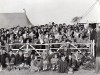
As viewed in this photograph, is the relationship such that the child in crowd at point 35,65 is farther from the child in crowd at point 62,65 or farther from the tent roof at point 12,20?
the tent roof at point 12,20

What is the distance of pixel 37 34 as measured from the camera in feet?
56.6

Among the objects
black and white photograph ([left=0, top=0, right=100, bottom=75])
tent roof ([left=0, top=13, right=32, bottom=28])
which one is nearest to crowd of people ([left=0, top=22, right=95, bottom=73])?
black and white photograph ([left=0, top=0, right=100, bottom=75])

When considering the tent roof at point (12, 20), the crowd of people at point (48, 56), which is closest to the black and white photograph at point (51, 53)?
the crowd of people at point (48, 56)

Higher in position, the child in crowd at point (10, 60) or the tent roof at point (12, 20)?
the tent roof at point (12, 20)

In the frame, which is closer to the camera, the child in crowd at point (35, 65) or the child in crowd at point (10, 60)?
the child in crowd at point (35, 65)

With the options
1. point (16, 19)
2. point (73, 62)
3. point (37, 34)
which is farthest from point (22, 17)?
point (73, 62)

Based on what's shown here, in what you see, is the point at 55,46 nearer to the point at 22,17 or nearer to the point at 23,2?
the point at 23,2

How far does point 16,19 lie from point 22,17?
100cm

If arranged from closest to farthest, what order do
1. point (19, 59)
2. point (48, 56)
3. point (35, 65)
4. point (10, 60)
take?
point (35, 65)
point (48, 56)
point (19, 59)
point (10, 60)

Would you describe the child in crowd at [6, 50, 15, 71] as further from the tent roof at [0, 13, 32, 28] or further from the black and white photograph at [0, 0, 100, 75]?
the tent roof at [0, 13, 32, 28]

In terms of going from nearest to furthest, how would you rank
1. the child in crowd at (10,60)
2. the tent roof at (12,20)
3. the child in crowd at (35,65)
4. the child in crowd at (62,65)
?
the child in crowd at (62,65), the child in crowd at (35,65), the child in crowd at (10,60), the tent roof at (12,20)

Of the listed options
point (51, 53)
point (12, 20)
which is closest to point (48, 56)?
point (51, 53)

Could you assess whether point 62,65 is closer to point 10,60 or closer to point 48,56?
point 48,56

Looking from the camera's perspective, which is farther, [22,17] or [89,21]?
[22,17]
